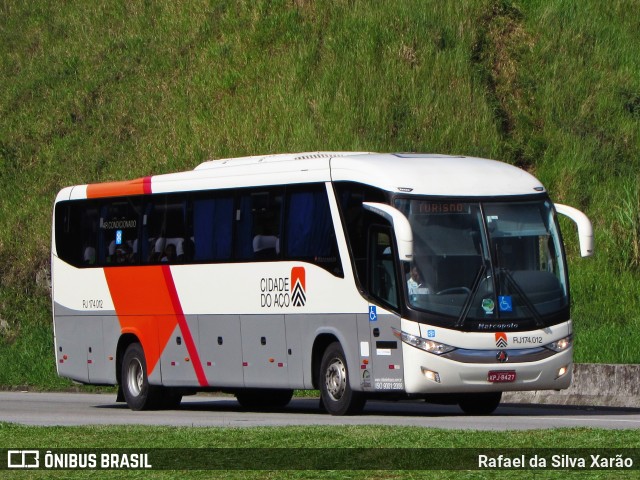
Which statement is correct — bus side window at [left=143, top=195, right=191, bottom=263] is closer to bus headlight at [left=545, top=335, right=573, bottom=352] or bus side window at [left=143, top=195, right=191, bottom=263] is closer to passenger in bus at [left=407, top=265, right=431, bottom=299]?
passenger in bus at [left=407, top=265, right=431, bottom=299]

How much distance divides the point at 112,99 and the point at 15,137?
116 inches

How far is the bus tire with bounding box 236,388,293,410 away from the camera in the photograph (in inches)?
948

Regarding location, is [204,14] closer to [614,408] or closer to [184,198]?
[184,198]

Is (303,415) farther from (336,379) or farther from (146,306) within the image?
(146,306)

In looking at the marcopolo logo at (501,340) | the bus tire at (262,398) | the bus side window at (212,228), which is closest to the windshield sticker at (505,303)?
the marcopolo logo at (501,340)

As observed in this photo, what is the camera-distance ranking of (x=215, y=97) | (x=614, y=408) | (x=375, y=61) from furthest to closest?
(x=215, y=97) < (x=375, y=61) < (x=614, y=408)

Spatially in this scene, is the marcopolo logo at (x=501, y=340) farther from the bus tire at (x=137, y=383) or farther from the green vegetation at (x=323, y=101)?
the green vegetation at (x=323, y=101)

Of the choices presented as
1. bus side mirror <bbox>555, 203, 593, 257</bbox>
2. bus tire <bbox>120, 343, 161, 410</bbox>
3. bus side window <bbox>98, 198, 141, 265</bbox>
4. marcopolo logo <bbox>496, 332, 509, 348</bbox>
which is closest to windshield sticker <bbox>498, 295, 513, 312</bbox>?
marcopolo logo <bbox>496, 332, 509, 348</bbox>

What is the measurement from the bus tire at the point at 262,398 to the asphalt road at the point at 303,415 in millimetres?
169


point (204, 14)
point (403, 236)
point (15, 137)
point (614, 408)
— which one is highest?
point (204, 14)

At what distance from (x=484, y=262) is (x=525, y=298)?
75 centimetres

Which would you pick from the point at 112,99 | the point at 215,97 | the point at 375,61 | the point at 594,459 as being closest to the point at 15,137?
the point at 112,99

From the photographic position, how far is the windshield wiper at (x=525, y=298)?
19.6m

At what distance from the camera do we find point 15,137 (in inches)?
1689
